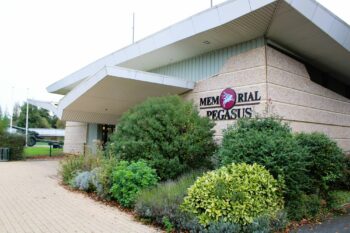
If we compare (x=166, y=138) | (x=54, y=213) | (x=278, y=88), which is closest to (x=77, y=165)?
(x=166, y=138)

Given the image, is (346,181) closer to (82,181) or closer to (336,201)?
(336,201)

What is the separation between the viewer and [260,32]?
10133 millimetres

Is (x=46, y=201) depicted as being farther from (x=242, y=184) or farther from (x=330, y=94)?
(x=330, y=94)

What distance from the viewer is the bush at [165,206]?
570 centimetres

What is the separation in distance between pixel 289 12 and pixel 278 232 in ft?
19.4

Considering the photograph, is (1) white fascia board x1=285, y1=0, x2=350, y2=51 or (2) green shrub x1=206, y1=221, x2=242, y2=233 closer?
(2) green shrub x1=206, y1=221, x2=242, y2=233

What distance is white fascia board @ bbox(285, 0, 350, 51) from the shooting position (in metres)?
8.47

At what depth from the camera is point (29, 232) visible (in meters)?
5.58

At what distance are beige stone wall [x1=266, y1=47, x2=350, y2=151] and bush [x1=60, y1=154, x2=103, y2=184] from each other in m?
6.25

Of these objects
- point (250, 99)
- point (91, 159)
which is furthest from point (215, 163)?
point (91, 159)

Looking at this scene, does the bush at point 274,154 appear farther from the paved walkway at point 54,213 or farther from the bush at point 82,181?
the bush at point 82,181

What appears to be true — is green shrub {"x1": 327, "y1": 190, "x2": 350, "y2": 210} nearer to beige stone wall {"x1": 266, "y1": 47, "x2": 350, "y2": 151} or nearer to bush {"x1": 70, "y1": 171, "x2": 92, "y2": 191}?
beige stone wall {"x1": 266, "y1": 47, "x2": 350, "y2": 151}

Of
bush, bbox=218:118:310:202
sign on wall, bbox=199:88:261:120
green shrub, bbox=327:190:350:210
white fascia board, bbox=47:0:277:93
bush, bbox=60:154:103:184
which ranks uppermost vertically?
white fascia board, bbox=47:0:277:93

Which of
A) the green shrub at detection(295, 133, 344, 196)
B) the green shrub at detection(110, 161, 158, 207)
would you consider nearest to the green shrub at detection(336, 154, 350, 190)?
the green shrub at detection(295, 133, 344, 196)
